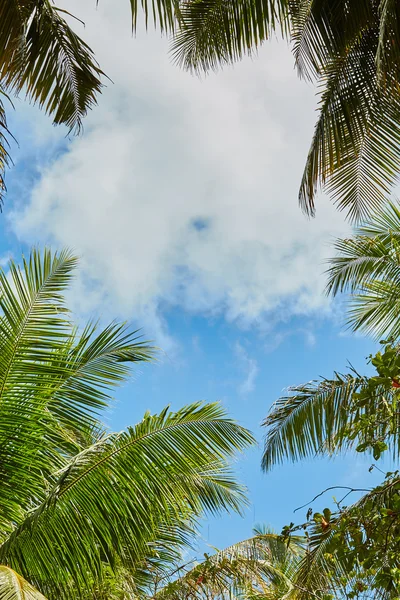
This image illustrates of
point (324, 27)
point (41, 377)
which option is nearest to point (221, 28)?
point (324, 27)

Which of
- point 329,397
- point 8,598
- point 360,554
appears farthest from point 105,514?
point 329,397

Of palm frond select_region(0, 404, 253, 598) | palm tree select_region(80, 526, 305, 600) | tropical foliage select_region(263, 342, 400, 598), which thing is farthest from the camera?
palm tree select_region(80, 526, 305, 600)

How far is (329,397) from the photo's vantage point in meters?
7.13

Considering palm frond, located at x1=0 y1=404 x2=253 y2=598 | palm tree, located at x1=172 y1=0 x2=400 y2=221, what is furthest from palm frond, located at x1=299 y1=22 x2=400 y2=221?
palm frond, located at x1=0 y1=404 x2=253 y2=598

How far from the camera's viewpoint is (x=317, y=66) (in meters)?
7.32

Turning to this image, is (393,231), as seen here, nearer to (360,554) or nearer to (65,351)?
(65,351)

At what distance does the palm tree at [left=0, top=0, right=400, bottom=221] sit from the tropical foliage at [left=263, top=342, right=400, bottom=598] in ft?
7.48

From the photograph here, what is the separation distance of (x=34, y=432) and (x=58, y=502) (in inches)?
26.1

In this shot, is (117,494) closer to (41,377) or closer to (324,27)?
(41,377)

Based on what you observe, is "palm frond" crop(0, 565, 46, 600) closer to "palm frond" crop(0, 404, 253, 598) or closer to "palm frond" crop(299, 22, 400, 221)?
"palm frond" crop(0, 404, 253, 598)

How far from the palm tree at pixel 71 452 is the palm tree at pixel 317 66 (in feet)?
6.54

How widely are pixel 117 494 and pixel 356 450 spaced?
2.44 m

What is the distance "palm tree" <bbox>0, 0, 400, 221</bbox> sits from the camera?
6418mm

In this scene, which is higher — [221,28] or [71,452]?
[221,28]
